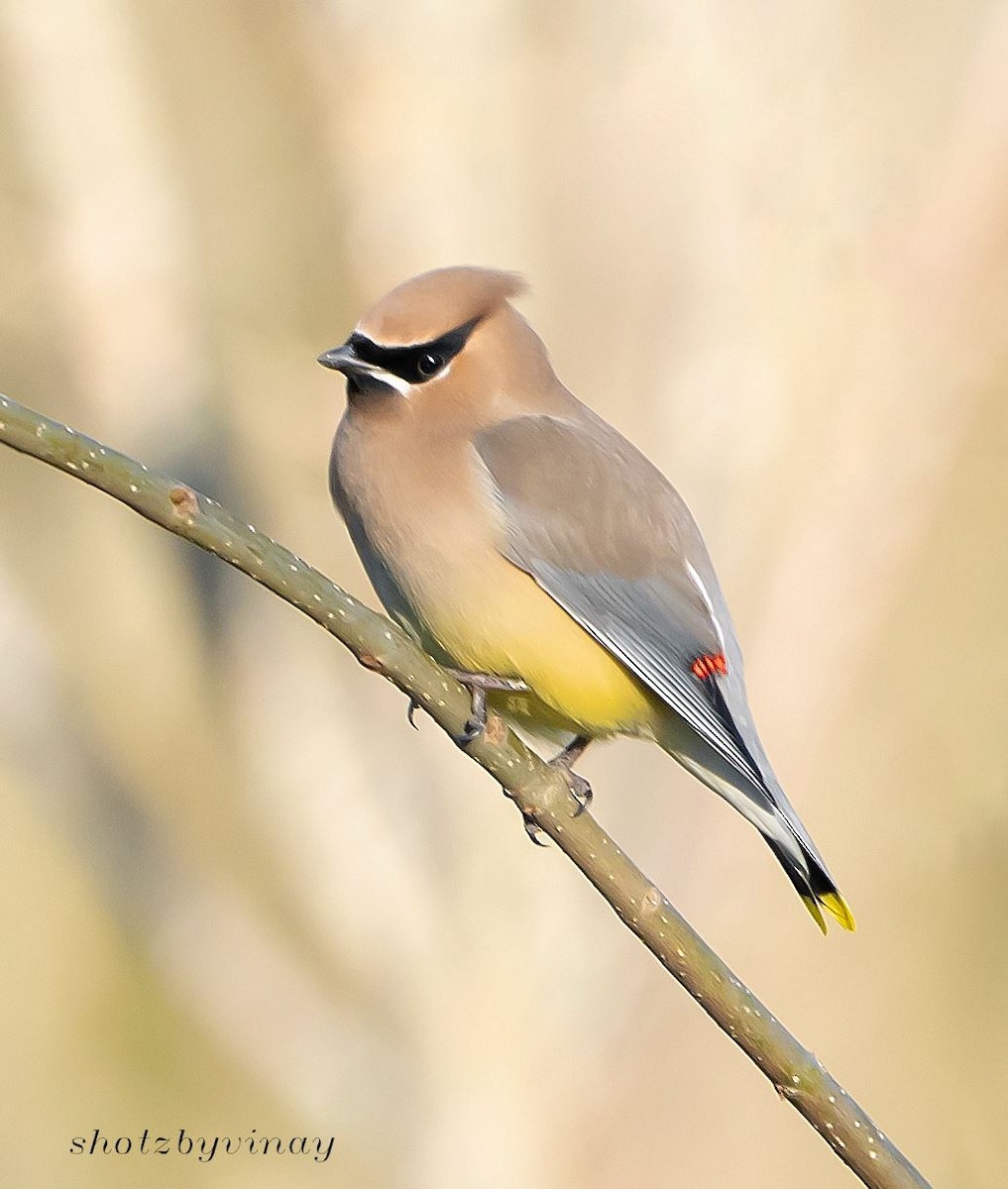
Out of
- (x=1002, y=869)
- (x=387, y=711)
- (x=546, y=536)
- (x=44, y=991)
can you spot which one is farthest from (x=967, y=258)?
(x=44, y=991)

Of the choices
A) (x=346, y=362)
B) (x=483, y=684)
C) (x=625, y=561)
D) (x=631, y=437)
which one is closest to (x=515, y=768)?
(x=483, y=684)

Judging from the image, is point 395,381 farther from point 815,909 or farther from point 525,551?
point 815,909

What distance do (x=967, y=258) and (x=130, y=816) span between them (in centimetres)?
344

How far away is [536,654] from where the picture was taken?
268 cm

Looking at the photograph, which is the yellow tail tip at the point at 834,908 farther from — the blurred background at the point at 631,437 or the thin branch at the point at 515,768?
the blurred background at the point at 631,437

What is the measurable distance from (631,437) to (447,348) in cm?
237

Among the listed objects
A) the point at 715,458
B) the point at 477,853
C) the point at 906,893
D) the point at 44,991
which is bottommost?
the point at 44,991

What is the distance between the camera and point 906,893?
537cm

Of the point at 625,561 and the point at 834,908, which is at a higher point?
the point at 625,561

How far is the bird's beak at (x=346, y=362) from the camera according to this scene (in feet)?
8.87

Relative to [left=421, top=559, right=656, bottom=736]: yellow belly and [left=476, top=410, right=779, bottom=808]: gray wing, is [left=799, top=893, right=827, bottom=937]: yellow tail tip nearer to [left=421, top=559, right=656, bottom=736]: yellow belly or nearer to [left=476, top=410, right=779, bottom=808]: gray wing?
[left=476, top=410, right=779, bottom=808]: gray wing

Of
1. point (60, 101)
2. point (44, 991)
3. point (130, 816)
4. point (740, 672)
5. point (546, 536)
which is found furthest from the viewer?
point (44, 991)

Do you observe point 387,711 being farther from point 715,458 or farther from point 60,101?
point 60,101

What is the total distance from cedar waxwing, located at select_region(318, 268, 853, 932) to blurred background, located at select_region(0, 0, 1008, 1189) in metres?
2.22
